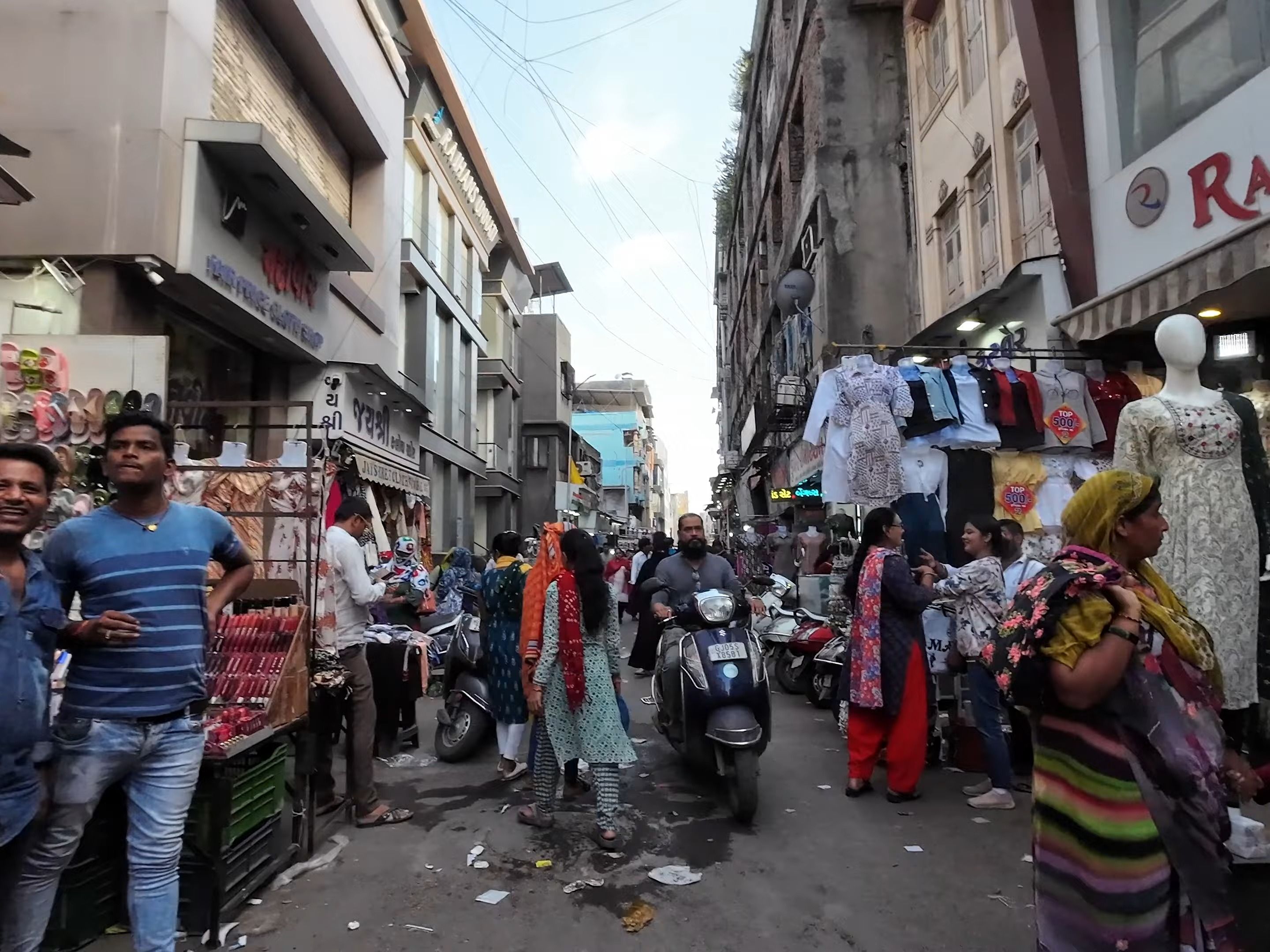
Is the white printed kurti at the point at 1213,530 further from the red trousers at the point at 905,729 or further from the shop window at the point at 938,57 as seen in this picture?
the shop window at the point at 938,57

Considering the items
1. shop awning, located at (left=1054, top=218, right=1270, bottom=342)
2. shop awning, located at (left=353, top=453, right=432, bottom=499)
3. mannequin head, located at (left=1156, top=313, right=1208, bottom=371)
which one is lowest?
mannequin head, located at (left=1156, top=313, right=1208, bottom=371)

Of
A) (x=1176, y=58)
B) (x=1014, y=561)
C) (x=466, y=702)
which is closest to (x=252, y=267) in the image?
(x=466, y=702)

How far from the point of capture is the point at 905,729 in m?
5.01

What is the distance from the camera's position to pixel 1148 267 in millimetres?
6309

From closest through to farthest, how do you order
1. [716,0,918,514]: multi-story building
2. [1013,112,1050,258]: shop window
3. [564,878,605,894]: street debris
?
[564,878,605,894]: street debris, [1013,112,1050,258]: shop window, [716,0,918,514]: multi-story building

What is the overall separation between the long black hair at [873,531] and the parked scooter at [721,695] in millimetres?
845

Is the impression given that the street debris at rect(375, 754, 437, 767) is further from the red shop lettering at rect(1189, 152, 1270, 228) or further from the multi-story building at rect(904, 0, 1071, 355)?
the red shop lettering at rect(1189, 152, 1270, 228)

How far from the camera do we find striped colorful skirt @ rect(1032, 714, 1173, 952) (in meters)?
1.97

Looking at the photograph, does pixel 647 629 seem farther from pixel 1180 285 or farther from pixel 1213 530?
pixel 1213 530

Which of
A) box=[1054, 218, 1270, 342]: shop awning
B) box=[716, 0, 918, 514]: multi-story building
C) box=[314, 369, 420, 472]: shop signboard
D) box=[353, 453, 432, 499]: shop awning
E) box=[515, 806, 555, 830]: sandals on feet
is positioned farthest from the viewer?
box=[716, 0, 918, 514]: multi-story building

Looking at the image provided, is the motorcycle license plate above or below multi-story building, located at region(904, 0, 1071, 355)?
below

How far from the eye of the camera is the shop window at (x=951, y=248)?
435 inches

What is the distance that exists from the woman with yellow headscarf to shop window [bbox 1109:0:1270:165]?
213 inches

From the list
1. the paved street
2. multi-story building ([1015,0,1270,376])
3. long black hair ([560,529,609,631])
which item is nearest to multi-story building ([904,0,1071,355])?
multi-story building ([1015,0,1270,376])
